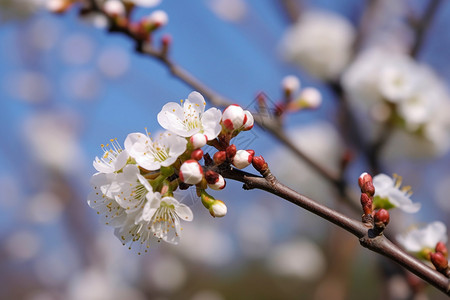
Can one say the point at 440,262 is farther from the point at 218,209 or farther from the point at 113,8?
the point at 113,8

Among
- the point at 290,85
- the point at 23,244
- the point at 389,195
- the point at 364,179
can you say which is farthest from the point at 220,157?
the point at 23,244

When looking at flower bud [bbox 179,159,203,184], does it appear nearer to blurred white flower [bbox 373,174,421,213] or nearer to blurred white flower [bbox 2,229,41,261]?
blurred white flower [bbox 373,174,421,213]

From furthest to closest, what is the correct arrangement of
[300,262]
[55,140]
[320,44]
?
1. [55,140]
2. [300,262]
3. [320,44]

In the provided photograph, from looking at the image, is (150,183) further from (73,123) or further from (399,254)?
(73,123)

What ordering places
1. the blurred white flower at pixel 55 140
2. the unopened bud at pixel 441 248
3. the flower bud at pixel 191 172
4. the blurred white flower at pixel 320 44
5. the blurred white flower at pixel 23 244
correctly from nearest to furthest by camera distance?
the flower bud at pixel 191 172
the unopened bud at pixel 441 248
the blurred white flower at pixel 320 44
the blurred white flower at pixel 55 140
the blurred white flower at pixel 23 244

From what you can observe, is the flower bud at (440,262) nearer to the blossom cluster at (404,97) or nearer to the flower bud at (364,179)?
the flower bud at (364,179)

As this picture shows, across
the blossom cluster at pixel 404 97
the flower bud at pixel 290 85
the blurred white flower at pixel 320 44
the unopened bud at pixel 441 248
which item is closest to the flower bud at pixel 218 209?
the unopened bud at pixel 441 248
